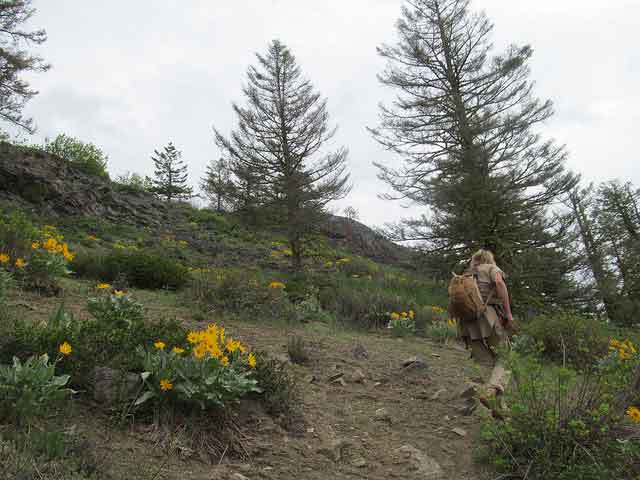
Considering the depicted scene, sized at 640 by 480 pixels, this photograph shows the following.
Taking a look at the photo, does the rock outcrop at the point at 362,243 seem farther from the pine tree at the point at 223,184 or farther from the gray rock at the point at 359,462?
the gray rock at the point at 359,462

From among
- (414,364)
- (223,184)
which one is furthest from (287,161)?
(414,364)

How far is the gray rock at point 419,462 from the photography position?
10.2 feet

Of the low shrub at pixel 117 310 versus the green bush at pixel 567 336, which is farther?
the green bush at pixel 567 336

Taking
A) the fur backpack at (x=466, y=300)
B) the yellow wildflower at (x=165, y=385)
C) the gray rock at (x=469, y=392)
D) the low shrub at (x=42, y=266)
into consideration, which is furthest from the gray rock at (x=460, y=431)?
the low shrub at (x=42, y=266)

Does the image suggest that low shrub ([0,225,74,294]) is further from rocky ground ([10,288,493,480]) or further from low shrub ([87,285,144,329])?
low shrub ([87,285,144,329])

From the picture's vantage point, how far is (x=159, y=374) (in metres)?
2.95

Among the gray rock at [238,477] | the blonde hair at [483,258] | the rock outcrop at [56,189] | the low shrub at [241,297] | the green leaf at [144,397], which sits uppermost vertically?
the rock outcrop at [56,189]

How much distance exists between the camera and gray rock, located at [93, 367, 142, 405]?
9.39ft

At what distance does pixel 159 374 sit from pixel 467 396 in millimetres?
3106

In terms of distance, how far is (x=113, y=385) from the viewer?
2.90 m

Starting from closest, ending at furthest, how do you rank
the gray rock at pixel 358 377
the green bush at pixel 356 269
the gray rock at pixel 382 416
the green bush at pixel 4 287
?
the gray rock at pixel 382 416 < the green bush at pixel 4 287 < the gray rock at pixel 358 377 < the green bush at pixel 356 269

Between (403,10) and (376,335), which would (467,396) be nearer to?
(376,335)

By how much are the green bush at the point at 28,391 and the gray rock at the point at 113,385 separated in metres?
0.31

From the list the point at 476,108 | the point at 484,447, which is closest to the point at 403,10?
the point at 476,108
